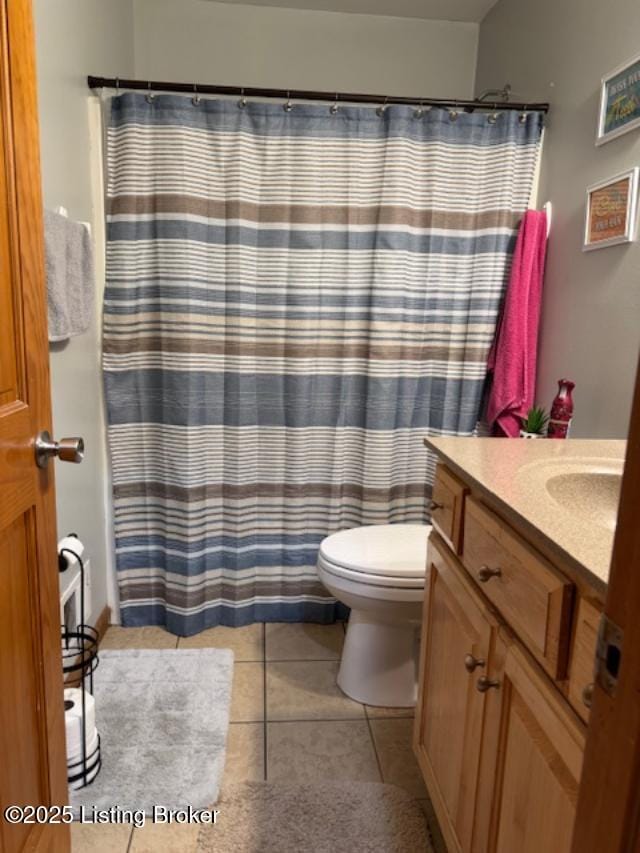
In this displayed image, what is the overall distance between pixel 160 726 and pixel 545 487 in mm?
1316

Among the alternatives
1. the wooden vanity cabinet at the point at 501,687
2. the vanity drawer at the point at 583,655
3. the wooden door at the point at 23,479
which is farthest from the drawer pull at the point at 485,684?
the wooden door at the point at 23,479

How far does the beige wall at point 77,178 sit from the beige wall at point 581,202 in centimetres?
149

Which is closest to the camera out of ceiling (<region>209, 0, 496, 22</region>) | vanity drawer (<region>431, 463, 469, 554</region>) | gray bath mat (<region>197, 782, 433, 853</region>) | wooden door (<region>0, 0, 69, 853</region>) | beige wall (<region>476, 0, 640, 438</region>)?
wooden door (<region>0, 0, 69, 853</region>)

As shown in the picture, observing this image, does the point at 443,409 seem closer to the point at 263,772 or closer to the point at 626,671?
the point at 263,772

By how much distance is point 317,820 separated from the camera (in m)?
1.41

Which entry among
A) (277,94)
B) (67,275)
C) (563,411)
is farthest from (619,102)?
(67,275)

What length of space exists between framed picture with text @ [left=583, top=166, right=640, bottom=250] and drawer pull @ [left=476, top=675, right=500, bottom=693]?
1.17m

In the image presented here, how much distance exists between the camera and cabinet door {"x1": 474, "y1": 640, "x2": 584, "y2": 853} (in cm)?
77

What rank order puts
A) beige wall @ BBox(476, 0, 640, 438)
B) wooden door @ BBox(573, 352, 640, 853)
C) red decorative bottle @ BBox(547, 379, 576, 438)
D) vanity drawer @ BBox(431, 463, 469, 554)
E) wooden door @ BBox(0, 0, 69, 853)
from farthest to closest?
A: red decorative bottle @ BBox(547, 379, 576, 438) → beige wall @ BBox(476, 0, 640, 438) → vanity drawer @ BBox(431, 463, 469, 554) → wooden door @ BBox(0, 0, 69, 853) → wooden door @ BBox(573, 352, 640, 853)

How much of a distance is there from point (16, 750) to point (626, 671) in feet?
3.02

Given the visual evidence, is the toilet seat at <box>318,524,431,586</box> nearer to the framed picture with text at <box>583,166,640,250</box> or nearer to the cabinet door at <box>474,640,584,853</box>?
the cabinet door at <box>474,640,584,853</box>

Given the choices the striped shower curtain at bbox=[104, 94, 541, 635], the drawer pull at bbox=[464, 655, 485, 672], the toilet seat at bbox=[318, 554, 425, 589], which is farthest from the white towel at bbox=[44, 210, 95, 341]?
the drawer pull at bbox=[464, 655, 485, 672]

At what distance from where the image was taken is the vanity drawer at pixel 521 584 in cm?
80

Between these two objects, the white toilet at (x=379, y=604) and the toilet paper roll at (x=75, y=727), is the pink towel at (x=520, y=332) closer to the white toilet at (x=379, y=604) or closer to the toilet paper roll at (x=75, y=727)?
the white toilet at (x=379, y=604)
